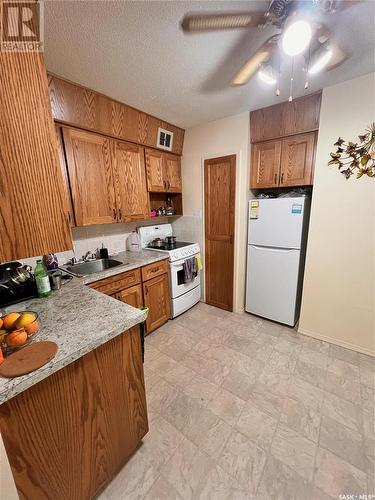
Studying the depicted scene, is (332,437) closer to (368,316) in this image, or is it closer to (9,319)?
(368,316)

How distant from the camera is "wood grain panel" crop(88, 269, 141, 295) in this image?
72.0 inches

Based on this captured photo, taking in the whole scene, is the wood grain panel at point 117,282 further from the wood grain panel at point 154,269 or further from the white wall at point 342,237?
the white wall at point 342,237

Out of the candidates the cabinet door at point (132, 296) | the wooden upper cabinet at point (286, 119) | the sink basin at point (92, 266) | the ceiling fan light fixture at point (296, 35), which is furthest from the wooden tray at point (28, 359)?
the wooden upper cabinet at point (286, 119)

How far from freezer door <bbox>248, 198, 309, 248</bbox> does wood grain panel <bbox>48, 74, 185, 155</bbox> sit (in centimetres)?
146

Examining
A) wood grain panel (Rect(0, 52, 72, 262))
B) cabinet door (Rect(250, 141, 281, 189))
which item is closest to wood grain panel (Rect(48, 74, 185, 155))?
wood grain panel (Rect(0, 52, 72, 262))

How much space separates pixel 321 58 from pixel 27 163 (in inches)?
61.2

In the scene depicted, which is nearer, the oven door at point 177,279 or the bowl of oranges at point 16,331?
the bowl of oranges at point 16,331

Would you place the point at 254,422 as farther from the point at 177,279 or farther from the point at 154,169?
the point at 154,169

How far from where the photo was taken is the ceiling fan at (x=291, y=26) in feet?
2.91

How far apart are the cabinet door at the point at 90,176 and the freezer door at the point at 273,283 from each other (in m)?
1.74

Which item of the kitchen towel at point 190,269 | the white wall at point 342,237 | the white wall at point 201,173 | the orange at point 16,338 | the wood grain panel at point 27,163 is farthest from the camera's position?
the kitchen towel at point 190,269

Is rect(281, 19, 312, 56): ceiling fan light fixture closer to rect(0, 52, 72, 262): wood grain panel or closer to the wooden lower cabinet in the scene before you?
rect(0, 52, 72, 262): wood grain panel

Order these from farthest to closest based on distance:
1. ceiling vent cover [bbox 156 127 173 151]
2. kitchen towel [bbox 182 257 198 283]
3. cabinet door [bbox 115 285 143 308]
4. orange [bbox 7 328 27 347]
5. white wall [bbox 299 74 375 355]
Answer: kitchen towel [bbox 182 257 198 283], ceiling vent cover [bbox 156 127 173 151], cabinet door [bbox 115 285 143 308], white wall [bbox 299 74 375 355], orange [bbox 7 328 27 347]

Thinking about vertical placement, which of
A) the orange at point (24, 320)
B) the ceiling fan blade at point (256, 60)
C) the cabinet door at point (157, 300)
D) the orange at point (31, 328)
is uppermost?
the ceiling fan blade at point (256, 60)
